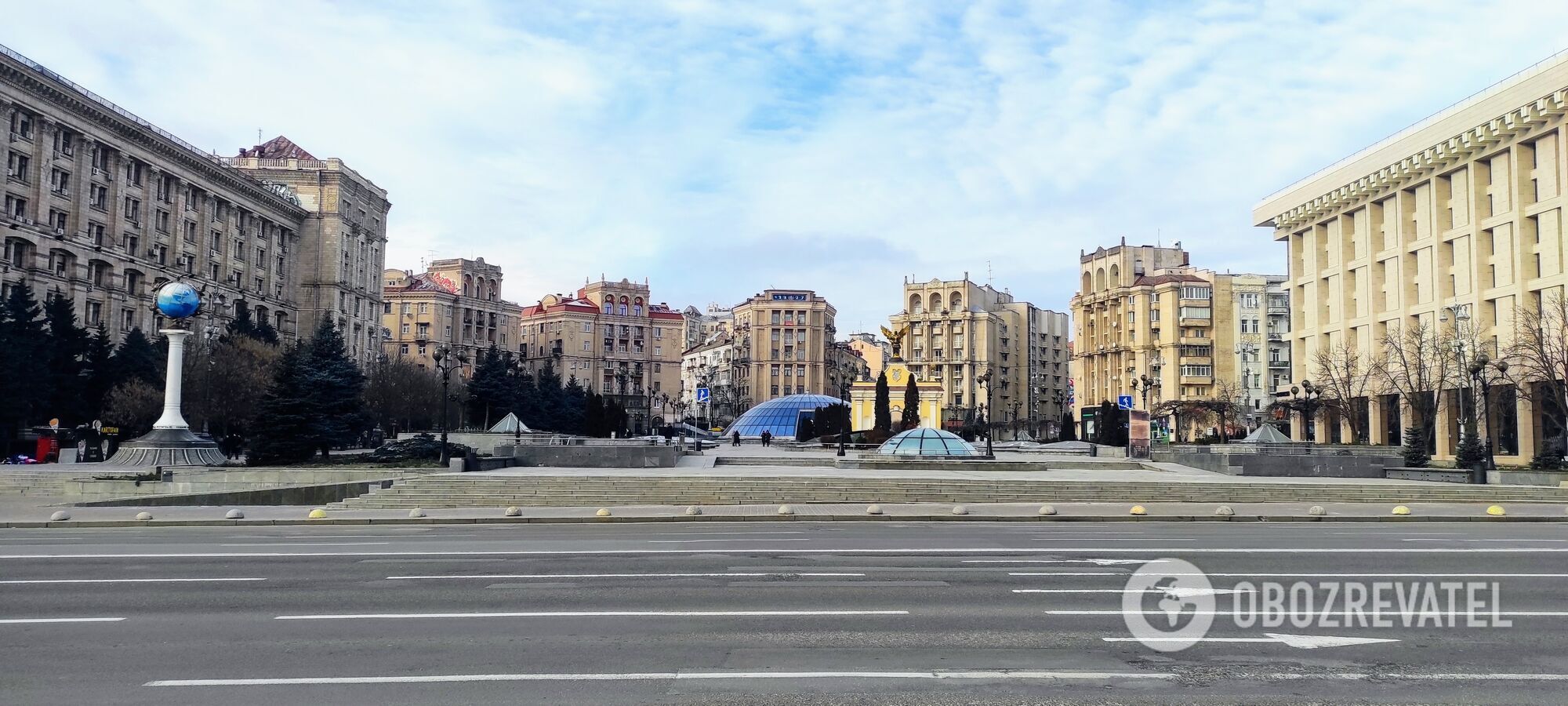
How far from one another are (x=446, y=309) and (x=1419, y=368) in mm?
97581

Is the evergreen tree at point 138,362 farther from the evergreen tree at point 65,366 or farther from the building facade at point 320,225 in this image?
the building facade at point 320,225

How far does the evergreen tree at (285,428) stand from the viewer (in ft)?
127

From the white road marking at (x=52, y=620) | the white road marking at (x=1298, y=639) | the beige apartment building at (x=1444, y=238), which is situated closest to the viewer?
the white road marking at (x=1298, y=639)

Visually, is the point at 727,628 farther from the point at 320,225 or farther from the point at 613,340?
the point at 613,340

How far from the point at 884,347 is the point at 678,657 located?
141665 mm

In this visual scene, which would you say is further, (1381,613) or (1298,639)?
(1381,613)

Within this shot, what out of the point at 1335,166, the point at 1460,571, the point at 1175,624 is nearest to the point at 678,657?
the point at 1175,624

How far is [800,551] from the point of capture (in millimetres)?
16125

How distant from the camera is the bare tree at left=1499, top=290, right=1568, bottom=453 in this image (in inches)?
1548

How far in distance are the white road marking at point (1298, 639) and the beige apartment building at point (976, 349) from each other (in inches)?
3991

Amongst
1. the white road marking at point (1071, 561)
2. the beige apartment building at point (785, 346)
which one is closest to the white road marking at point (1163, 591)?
the white road marking at point (1071, 561)

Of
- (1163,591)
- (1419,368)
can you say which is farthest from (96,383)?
(1419,368)

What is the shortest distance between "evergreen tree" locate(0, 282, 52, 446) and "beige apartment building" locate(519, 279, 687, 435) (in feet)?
250

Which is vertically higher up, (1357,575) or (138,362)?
(138,362)
